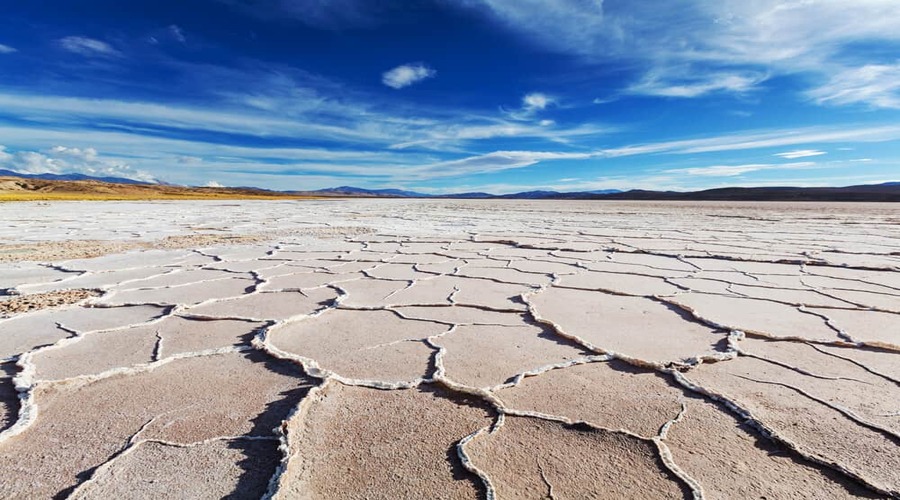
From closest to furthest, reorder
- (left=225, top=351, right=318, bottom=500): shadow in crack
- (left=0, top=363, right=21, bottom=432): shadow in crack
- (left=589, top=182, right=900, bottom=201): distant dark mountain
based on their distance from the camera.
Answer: (left=225, top=351, right=318, bottom=500): shadow in crack → (left=0, top=363, right=21, bottom=432): shadow in crack → (left=589, top=182, right=900, bottom=201): distant dark mountain

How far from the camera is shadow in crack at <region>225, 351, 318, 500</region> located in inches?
43.8

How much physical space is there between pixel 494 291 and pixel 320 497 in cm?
224

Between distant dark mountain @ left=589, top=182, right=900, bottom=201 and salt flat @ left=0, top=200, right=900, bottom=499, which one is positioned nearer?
salt flat @ left=0, top=200, right=900, bottom=499

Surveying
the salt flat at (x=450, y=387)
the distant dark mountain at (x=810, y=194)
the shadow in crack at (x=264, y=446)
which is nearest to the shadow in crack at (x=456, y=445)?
the salt flat at (x=450, y=387)

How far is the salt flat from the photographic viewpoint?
1153mm

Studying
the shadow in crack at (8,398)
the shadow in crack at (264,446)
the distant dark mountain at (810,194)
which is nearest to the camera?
the shadow in crack at (264,446)

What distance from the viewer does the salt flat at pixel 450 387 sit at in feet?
3.78

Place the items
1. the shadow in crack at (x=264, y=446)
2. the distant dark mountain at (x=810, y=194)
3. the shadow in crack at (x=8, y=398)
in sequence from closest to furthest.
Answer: the shadow in crack at (x=264, y=446), the shadow in crack at (x=8, y=398), the distant dark mountain at (x=810, y=194)

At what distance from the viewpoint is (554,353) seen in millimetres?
1996

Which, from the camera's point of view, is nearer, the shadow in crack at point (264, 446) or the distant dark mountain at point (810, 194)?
the shadow in crack at point (264, 446)

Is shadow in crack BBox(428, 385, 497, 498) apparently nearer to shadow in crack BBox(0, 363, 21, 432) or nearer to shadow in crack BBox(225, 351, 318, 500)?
shadow in crack BBox(225, 351, 318, 500)

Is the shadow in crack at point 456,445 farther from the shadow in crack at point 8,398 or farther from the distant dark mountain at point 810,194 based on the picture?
the distant dark mountain at point 810,194

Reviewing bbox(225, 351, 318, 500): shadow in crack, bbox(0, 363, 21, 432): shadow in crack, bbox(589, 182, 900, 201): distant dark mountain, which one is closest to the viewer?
bbox(225, 351, 318, 500): shadow in crack

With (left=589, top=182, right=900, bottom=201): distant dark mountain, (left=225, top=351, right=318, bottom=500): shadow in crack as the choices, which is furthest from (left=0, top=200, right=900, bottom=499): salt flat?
(left=589, top=182, right=900, bottom=201): distant dark mountain
